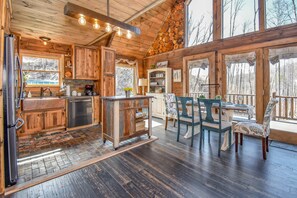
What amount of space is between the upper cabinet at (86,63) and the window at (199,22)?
11.1 feet

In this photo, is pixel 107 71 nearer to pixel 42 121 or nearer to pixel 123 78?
pixel 123 78

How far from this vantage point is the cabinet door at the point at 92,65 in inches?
195

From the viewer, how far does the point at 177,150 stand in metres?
2.97

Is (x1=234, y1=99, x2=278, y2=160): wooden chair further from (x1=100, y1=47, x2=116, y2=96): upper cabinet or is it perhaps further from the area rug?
(x1=100, y1=47, x2=116, y2=96): upper cabinet

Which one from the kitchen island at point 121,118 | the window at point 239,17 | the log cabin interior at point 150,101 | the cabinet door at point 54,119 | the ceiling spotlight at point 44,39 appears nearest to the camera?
the log cabin interior at point 150,101

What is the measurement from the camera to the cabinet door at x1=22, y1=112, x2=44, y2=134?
12.4 feet

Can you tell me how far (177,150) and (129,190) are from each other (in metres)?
1.41

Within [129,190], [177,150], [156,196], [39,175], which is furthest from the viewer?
[177,150]

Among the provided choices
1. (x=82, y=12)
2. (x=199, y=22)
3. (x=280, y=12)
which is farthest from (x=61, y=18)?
(x=280, y=12)

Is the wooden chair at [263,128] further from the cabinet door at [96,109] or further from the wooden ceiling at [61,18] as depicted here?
the cabinet door at [96,109]

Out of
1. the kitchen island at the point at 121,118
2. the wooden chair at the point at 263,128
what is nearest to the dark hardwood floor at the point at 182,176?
the wooden chair at the point at 263,128

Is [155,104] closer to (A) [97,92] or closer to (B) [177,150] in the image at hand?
(A) [97,92]

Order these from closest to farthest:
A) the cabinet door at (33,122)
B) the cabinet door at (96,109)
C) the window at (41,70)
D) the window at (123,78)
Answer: the cabinet door at (33,122), the window at (41,70), the cabinet door at (96,109), the window at (123,78)

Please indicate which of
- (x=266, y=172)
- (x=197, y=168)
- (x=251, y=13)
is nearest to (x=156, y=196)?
(x=197, y=168)
